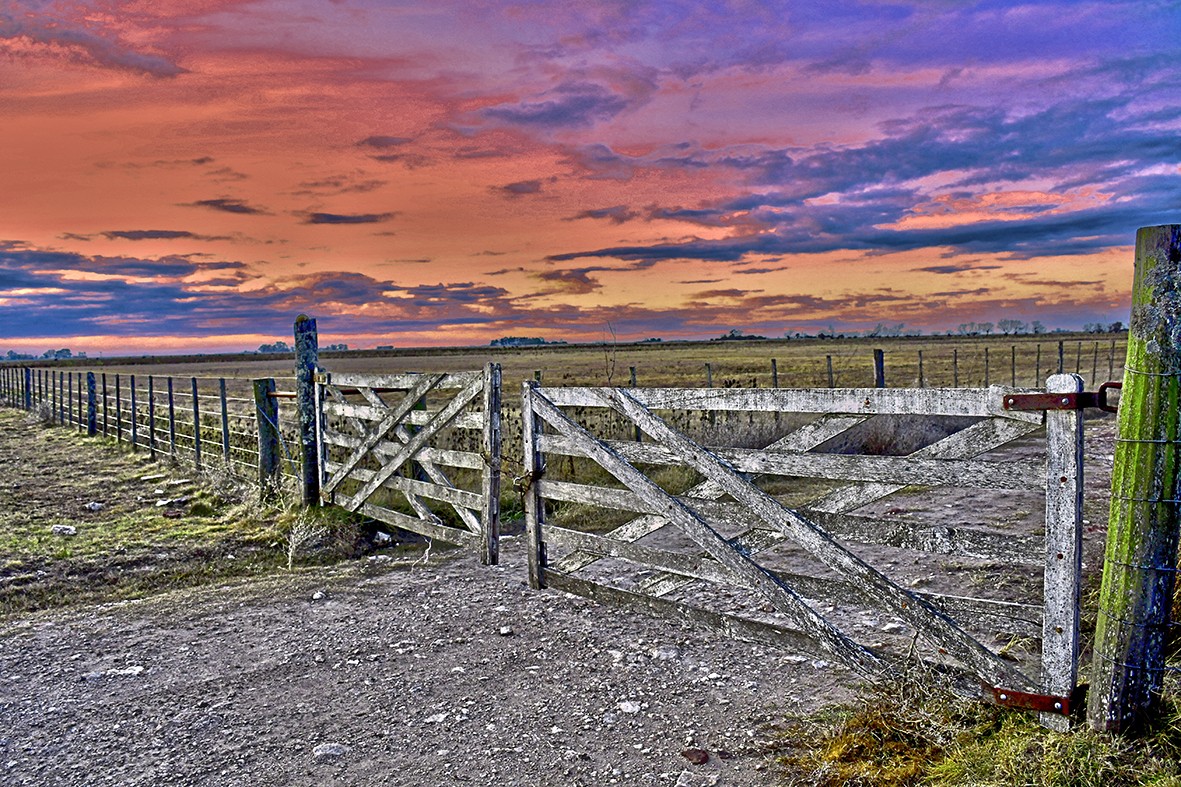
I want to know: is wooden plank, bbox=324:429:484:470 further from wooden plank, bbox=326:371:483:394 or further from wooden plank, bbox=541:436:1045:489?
wooden plank, bbox=541:436:1045:489

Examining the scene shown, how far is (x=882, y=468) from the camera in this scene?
14.6ft

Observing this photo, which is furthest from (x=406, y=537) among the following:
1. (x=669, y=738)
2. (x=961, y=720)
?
(x=961, y=720)

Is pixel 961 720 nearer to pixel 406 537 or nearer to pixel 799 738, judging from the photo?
pixel 799 738

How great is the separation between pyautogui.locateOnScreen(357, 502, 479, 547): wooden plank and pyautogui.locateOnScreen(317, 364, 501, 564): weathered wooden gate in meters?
0.01

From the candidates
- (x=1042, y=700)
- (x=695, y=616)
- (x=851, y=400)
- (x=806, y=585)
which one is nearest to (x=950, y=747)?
(x=1042, y=700)

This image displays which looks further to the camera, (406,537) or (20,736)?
(406,537)

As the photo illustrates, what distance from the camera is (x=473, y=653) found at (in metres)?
5.54

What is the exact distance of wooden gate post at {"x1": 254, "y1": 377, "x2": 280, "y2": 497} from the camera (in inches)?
437

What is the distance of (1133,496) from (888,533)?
124 cm

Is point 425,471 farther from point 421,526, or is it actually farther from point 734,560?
point 734,560

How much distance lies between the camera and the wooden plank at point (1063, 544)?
144 inches

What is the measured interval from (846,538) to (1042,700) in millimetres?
1247

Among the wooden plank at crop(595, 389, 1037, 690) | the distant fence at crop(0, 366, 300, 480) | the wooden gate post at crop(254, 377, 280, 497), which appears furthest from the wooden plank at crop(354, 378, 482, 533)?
the wooden plank at crop(595, 389, 1037, 690)

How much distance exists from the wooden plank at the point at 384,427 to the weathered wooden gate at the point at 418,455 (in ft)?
0.03
